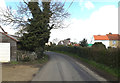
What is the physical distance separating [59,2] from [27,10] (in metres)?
5.26

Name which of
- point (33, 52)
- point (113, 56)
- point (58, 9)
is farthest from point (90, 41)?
point (113, 56)

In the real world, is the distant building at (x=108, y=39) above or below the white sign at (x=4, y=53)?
above

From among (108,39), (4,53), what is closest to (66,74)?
(4,53)

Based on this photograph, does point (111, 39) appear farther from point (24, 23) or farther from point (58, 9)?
point (24, 23)

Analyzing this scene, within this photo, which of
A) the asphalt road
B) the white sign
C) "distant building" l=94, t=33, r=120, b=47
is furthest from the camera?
"distant building" l=94, t=33, r=120, b=47

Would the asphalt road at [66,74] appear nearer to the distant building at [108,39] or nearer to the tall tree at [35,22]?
the tall tree at [35,22]

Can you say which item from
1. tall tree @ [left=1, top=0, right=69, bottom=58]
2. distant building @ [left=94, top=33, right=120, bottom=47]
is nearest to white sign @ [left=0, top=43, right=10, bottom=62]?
tall tree @ [left=1, top=0, right=69, bottom=58]

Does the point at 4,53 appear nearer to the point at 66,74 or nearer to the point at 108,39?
the point at 66,74

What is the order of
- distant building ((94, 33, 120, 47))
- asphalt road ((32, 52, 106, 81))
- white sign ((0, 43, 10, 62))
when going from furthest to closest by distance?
distant building ((94, 33, 120, 47)) → white sign ((0, 43, 10, 62)) → asphalt road ((32, 52, 106, 81))

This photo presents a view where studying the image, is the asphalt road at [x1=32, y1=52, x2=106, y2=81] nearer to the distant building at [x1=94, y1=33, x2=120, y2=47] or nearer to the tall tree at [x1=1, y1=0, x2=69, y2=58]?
the tall tree at [x1=1, y1=0, x2=69, y2=58]

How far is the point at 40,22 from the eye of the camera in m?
17.0

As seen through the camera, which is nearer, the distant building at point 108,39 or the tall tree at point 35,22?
the tall tree at point 35,22

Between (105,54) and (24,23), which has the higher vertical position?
(24,23)

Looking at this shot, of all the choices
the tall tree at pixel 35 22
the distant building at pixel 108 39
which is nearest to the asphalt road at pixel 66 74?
the tall tree at pixel 35 22
